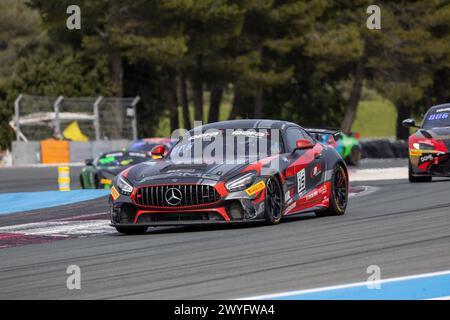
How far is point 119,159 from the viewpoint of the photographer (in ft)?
85.4

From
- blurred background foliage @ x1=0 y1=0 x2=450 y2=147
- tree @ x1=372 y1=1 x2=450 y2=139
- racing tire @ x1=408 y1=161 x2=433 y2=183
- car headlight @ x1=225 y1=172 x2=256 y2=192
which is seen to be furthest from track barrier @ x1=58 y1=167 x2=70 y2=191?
tree @ x1=372 y1=1 x2=450 y2=139

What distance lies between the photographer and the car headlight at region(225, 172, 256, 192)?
484 inches

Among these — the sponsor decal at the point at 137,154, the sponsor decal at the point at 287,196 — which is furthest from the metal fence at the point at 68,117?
the sponsor decal at the point at 287,196

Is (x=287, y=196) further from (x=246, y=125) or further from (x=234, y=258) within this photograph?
(x=234, y=258)

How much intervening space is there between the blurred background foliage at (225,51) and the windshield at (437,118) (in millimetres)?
28617

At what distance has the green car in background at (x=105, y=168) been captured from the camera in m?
25.0

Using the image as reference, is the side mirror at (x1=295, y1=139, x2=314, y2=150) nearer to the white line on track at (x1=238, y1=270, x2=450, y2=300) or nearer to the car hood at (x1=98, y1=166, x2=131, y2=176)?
the white line on track at (x1=238, y1=270, x2=450, y2=300)

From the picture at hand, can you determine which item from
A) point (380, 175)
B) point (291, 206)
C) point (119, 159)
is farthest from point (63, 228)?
point (380, 175)

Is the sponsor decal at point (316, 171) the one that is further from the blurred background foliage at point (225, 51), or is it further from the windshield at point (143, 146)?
the blurred background foliage at point (225, 51)

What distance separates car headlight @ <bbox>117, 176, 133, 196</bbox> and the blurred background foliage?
36.2 meters

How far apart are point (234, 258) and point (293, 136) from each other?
4.62m

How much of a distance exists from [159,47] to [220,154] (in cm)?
3700

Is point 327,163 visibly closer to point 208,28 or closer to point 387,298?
point 387,298

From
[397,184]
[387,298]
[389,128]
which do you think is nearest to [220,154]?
[387,298]
